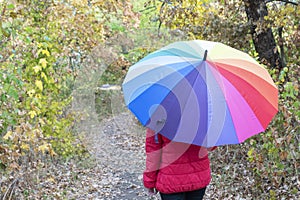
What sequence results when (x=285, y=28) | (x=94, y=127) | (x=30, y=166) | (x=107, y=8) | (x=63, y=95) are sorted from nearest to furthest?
(x=30, y=166)
(x=285, y=28)
(x=63, y=95)
(x=107, y=8)
(x=94, y=127)

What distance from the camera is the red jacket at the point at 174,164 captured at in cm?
290

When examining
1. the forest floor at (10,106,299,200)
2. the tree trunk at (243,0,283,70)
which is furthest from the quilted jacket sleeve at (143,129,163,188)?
the tree trunk at (243,0,283,70)

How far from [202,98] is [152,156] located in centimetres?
56

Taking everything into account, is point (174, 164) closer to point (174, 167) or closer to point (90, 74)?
point (174, 167)

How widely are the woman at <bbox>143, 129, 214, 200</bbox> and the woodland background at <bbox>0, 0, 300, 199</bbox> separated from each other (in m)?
1.92

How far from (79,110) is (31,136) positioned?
422cm

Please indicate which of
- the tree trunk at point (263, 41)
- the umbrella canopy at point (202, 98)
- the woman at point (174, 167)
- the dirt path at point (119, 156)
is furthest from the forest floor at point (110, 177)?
the umbrella canopy at point (202, 98)

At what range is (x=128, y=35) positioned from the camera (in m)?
11.4

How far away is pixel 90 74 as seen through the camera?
10.4 meters

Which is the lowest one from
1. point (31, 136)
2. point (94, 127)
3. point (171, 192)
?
point (94, 127)

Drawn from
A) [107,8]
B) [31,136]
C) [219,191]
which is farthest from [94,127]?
[31,136]

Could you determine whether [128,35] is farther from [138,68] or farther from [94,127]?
[138,68]

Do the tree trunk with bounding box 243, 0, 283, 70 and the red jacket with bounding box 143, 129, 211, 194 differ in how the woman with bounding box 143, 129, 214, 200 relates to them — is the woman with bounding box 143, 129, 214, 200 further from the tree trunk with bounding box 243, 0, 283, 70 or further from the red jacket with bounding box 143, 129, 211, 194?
the tree trunk with bounding box 243, 0, 283, 70

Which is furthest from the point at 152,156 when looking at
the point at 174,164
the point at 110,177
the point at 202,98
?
Answer: the point at 110,177
